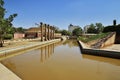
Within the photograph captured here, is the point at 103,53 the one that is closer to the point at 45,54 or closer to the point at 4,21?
the point at 45,54

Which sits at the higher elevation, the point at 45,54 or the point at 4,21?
the point at 4,21

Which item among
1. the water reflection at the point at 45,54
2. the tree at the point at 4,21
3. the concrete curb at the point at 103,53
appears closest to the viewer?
the concrete curb at the point at 103,53

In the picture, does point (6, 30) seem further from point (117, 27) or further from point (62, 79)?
point (117, 27)

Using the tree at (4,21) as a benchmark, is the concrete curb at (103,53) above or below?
below

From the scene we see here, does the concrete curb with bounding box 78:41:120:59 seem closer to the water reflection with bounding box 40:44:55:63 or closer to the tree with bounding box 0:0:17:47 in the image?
the water reflection with bounding box 40:44:55:63

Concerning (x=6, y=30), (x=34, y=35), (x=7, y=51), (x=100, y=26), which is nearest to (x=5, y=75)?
(x=7, y=51)

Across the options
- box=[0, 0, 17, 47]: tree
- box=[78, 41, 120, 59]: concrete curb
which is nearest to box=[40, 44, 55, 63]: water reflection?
box=[78, 41, 120, 59]: concrete curb

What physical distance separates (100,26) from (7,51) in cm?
6553

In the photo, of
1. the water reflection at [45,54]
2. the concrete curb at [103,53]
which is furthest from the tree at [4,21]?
the concrete curb at [103,53]

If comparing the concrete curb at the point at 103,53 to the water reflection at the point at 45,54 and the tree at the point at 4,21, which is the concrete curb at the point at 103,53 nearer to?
the water reflection at the point at 45,54

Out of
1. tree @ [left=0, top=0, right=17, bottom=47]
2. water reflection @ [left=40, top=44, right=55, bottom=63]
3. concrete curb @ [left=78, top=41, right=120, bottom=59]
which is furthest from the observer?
tree @ [left=0, top=0, right=17, bottom=47]

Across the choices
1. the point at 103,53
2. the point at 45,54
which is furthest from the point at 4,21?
the point at 103,53

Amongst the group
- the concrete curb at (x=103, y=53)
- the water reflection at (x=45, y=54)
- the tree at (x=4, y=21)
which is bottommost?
the water reflection at (x=45, y=54)

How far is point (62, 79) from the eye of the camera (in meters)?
7.17
